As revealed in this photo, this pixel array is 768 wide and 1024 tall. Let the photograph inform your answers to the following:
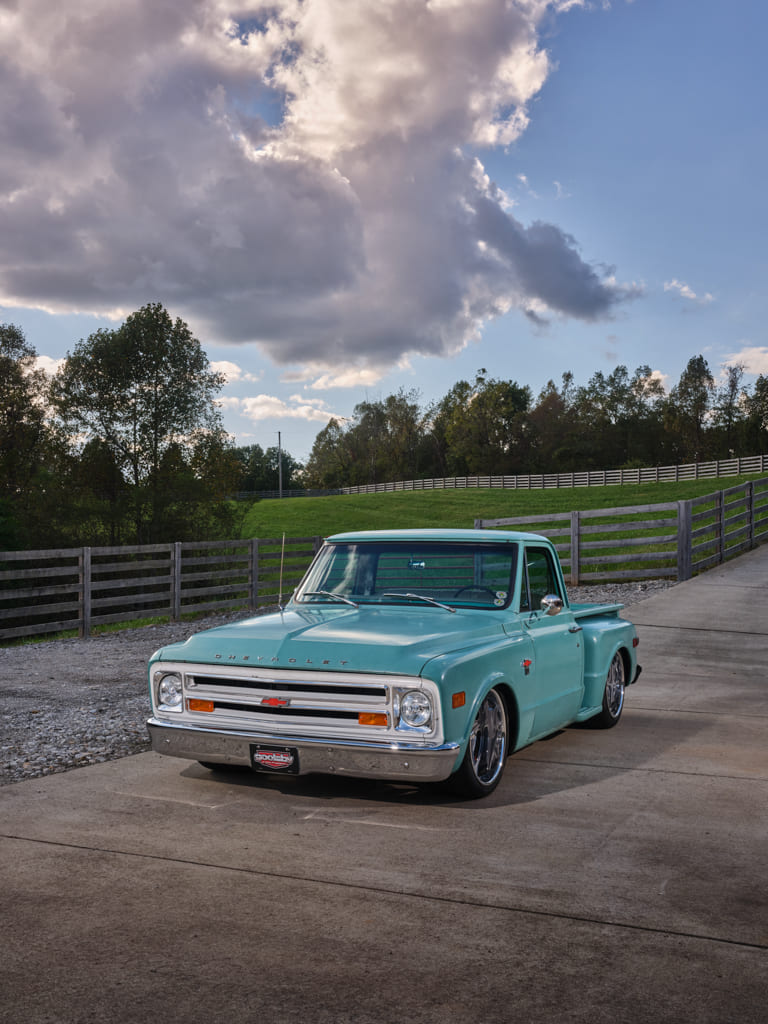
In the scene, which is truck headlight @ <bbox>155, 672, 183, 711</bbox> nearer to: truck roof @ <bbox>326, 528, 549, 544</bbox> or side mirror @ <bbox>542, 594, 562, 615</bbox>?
truck roof @ <bbox>326, 528, 549, 544</bbox>

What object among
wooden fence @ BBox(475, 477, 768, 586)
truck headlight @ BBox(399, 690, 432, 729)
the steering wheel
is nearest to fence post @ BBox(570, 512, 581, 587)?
wooden fence @ BBox(475, 477, 768, 586)

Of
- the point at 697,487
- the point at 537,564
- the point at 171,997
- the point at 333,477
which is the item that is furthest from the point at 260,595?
the point at 333,477

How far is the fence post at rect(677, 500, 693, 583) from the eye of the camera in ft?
60.8

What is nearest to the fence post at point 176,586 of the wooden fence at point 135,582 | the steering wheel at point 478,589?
the wooden fence at point 135,582

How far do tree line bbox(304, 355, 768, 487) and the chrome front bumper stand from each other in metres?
86.6

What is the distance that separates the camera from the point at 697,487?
4959 centimetres

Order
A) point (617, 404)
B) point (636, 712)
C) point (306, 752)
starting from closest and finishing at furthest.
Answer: point (306, 752), point (636, 712), point (617, 404)

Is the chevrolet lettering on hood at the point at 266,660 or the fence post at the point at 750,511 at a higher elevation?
the fence post at the point at 750,511

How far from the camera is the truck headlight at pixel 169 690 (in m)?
5.80

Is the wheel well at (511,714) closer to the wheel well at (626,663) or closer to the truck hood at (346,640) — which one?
the truck hood at (346,640)

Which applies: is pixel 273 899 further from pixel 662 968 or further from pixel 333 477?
pixel 333 477

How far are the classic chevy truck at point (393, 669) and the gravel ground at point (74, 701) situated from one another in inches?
52.5

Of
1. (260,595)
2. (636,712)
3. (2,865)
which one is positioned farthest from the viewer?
(260,595)

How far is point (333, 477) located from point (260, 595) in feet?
331
